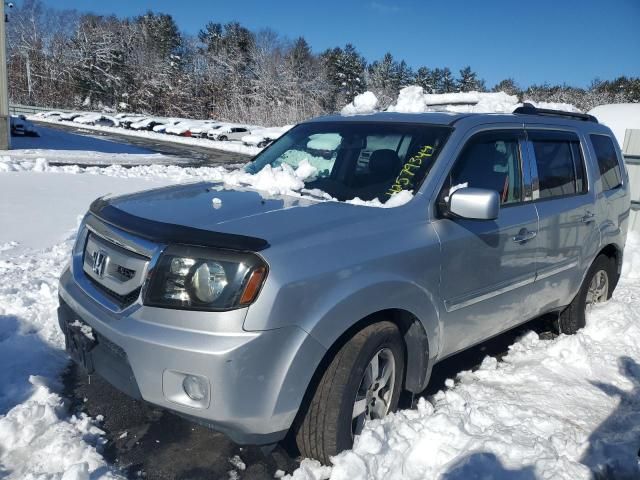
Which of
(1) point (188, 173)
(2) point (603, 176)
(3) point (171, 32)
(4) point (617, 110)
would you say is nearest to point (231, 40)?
(3) point (171, 32)

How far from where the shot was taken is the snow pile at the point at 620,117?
11094 mm

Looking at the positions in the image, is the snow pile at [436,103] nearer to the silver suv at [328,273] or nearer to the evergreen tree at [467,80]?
the silver suv at [328,273]

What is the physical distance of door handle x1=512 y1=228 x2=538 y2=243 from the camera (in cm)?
358

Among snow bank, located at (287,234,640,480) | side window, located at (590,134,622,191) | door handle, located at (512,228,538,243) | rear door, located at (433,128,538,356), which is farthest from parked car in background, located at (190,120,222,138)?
door handle, located at (512,228,538,243)

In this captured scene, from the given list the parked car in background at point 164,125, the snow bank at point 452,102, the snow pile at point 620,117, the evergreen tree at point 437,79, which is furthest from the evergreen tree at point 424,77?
the snow bank at point 452,102

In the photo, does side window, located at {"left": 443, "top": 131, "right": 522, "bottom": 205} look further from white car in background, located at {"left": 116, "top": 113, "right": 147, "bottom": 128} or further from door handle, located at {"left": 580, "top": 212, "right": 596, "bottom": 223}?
white car in background, located at {"left": 116, "top": 113, "right": 147, "bottom": 128}

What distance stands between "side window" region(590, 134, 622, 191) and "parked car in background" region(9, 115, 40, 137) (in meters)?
28.3

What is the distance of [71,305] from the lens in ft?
9.51

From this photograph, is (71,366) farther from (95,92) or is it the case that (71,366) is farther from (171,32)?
(171,32)

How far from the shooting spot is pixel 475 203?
2.93 meters

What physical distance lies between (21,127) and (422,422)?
2976 cm

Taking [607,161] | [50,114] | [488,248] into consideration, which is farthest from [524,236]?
[50,114]

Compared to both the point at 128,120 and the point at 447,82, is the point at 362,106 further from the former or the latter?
the point at 447,82

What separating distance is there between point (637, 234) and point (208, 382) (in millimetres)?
8704
